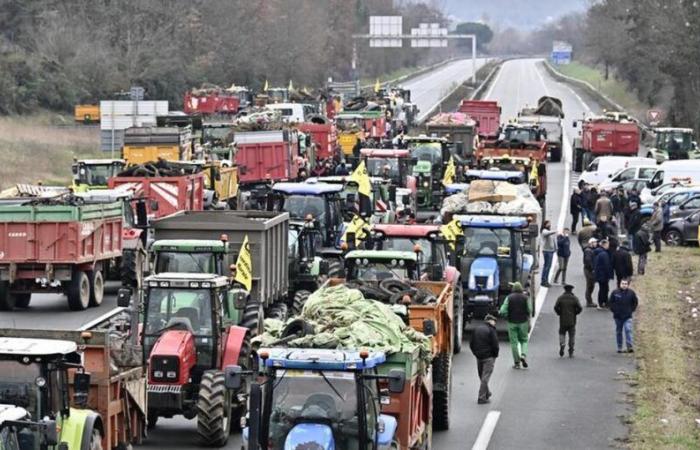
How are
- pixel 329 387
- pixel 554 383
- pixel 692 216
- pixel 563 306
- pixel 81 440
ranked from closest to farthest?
pixel 329 387 → pixel 81 440 → pixel 554 383 → pixel 563 306 → pixel 692 216

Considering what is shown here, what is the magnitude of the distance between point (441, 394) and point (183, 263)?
181 inches

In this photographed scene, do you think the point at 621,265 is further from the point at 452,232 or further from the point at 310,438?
the point at 310,438

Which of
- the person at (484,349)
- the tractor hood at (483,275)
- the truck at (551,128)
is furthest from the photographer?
the truck at (551,128)

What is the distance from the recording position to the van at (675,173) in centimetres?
5231

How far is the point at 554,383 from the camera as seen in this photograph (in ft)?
86.3

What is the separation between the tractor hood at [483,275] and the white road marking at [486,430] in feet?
20.2

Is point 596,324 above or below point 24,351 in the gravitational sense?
below

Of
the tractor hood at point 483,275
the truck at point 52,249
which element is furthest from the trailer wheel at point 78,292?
the tractor hood at point 483,275

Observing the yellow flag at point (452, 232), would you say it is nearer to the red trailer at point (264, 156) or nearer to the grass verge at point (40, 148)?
the red trailer at point (264, 156)

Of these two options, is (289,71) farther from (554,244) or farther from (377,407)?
(377,407)

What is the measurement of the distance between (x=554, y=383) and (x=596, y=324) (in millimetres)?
6264

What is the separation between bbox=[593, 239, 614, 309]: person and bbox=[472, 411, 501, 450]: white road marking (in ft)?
32.4

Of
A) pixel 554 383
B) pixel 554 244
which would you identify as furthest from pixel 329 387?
pixel 554 244

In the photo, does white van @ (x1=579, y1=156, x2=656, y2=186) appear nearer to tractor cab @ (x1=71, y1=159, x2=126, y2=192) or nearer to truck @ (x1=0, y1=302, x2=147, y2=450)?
tractor cab @ (x1=71, y1=159, x2=126, y2=192)
